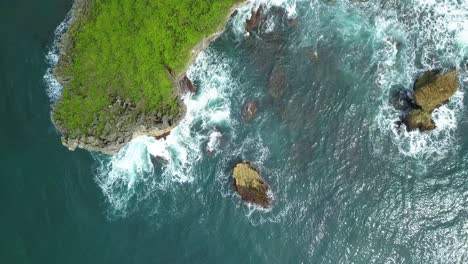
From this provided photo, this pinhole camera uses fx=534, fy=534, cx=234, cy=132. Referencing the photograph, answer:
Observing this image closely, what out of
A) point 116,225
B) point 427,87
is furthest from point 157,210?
point 427,87

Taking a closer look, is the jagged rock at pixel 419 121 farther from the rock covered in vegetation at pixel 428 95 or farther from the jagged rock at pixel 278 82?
the jagged rock at pixel 278 82

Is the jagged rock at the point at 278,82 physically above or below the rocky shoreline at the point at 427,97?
above

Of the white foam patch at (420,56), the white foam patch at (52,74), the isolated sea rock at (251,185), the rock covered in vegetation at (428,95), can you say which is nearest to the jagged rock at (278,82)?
the isolated sea rock at (251,185)

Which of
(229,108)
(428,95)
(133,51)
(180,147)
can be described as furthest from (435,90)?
(133,51)

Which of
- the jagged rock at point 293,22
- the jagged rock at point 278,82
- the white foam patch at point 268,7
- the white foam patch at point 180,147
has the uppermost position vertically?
the white foam patch at point 268,7

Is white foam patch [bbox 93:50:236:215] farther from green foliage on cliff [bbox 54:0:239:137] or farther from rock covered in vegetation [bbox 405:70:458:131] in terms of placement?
rock covered in vegetation [bbox 405:70:458:131]

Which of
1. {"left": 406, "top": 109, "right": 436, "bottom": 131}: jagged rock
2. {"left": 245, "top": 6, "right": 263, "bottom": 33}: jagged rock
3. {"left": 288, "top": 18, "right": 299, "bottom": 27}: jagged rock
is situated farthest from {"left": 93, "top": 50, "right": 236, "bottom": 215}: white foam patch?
{"left": 406, "top": 109, "right": 436, "bottom": 131}: jagged rock
